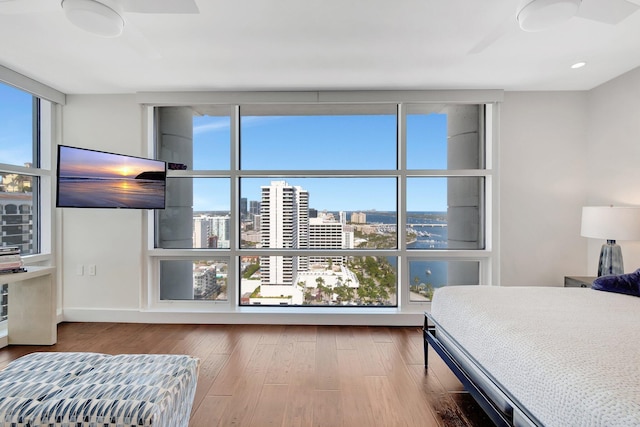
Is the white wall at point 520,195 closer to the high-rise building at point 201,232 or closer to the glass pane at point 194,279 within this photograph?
the glass pane at point 194,279

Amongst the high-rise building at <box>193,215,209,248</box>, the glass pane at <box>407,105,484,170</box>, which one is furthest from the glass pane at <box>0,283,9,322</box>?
the glass pane at <box>407,105,484,170</box>

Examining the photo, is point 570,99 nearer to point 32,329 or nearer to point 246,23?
point 246,23

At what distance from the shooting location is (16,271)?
8.62ft

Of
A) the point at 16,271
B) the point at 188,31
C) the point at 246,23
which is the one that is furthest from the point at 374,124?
the point at 16,271

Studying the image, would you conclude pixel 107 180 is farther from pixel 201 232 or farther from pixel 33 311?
pixel 33 311

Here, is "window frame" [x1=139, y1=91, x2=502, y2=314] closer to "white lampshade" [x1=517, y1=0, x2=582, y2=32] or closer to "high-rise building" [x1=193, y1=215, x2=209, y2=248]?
"high-rise building" [x1=193, y1=215, x2=209, y2=248]

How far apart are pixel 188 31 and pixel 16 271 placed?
243 cm

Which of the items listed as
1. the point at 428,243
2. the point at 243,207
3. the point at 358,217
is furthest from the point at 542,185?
the point at 243,207

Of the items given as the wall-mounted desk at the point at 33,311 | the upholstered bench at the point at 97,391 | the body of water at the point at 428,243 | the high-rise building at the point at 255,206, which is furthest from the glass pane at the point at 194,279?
the body of water at the point at 428,243

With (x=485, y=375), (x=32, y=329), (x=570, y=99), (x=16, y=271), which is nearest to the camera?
(x=485, y=375)

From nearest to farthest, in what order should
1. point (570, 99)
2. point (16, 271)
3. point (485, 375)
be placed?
point (485, 375), point (16, 271), point (570, 99)

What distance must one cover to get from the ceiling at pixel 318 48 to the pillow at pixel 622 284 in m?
1.76

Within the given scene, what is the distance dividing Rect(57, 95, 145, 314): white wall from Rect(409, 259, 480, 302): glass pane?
3.07m

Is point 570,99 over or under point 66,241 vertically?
over
